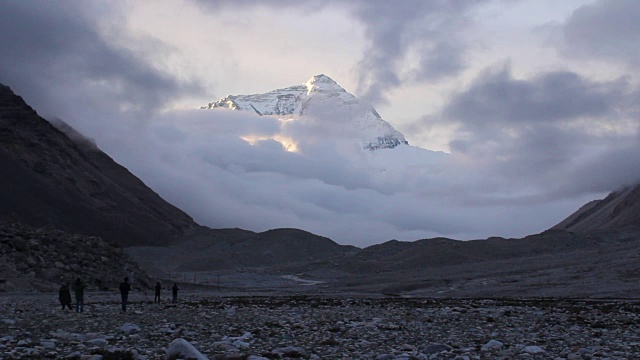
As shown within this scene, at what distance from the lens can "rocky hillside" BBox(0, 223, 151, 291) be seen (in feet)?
188

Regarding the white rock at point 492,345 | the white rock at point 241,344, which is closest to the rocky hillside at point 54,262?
the white rock at point 241,344

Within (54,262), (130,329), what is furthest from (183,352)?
(54,262)

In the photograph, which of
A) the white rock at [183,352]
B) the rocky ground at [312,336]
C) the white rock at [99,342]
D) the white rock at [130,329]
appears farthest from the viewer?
the white rock at [130,329]

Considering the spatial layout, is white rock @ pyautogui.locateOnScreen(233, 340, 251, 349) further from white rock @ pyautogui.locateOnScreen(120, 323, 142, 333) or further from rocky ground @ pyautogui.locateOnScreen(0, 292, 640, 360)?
white rock @ pyautogui.locateOnScreen(120, 323, 142, 333)

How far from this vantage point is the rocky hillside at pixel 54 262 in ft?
188

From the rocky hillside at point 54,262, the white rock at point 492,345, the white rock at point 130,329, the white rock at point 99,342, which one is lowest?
the white rock at point 492,345

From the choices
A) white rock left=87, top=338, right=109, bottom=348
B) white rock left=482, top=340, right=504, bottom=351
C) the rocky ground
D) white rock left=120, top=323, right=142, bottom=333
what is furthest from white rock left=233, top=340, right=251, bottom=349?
white rock left=482, top=340, right=504, bottom=351

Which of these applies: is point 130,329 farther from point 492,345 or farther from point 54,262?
point 54,262

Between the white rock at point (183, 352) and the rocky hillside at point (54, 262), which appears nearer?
the white rock at point (183, 352)

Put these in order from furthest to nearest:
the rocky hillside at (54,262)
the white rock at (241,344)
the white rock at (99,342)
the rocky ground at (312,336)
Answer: the rocky hillside at (54,262)
the white rock at (241,344)
the white rock at (99,342)
the rocky ground at (312,336)

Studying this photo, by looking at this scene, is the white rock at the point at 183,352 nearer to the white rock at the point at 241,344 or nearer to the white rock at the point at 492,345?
the white rock at the point at 241,344

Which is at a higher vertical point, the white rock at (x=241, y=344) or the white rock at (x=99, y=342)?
the white rock at (x=99, y=342)

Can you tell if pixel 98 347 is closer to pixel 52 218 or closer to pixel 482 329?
pixel 482 329

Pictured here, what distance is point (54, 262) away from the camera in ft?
199
